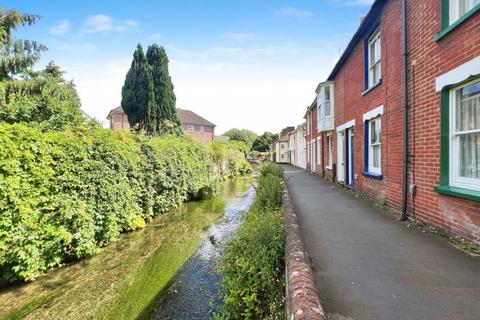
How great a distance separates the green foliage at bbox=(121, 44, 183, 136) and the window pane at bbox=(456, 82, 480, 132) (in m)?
22.2

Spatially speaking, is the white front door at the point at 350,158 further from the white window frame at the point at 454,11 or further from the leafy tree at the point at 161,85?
the leafy tree at the point at 161,85

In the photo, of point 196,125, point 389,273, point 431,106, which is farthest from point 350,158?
point 196,125

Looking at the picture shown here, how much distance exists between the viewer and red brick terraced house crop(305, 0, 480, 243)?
4.04 meters

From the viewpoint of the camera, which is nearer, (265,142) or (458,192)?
(458,192)

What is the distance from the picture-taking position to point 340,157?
1265 cm

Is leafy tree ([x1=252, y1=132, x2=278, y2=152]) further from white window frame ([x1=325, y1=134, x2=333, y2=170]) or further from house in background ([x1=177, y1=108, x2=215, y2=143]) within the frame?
white window frame ([x1=325, y1=134, x2=333, y2=170])

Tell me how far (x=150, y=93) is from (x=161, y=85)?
1.73 m

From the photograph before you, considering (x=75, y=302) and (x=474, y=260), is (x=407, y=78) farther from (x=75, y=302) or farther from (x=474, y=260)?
(x=75, y=302)

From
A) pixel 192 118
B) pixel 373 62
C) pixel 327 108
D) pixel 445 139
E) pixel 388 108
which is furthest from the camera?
pixel 192 118

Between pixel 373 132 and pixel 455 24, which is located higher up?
pixel 455 24

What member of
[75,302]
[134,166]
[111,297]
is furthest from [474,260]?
[134,166]

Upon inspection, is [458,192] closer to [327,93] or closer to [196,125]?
[327,93]

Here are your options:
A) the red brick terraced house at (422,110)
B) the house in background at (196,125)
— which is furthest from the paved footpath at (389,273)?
the house in background at (196,125)

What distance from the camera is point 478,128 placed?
3.94m
